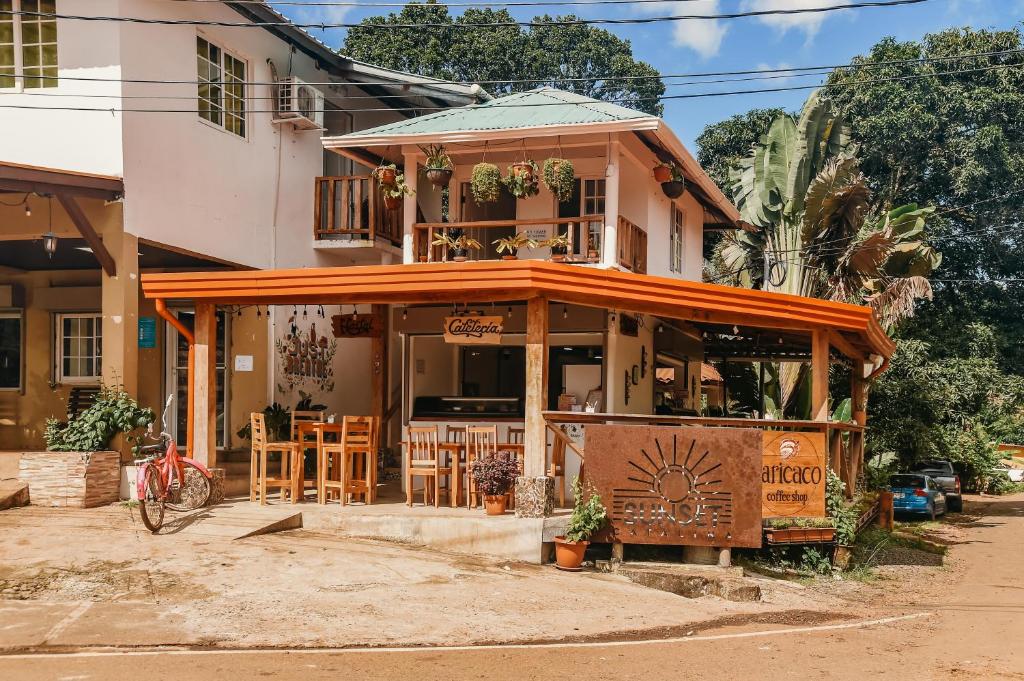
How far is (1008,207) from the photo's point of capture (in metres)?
35.6

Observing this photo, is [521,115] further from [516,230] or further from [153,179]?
[153,179]

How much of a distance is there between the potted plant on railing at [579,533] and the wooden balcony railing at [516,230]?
16.1 feet

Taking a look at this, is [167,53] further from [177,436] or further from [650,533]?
[650,533]

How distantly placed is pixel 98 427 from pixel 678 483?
7.42 m

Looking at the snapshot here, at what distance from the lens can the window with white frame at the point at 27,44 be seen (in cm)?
1442

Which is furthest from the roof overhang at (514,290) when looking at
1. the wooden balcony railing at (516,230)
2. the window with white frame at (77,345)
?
the window with white frame at (77,345)

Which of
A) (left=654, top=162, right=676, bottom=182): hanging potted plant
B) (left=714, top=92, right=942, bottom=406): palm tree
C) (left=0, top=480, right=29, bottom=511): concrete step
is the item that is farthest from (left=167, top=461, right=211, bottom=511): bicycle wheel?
(left=714, top=92, right=942, bottom=406): palm tree

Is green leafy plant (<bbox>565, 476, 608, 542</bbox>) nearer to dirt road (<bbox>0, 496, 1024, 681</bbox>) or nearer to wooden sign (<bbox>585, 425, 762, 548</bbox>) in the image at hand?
wooden sign (<bbox>585, 425, 762, 548</bbox>)

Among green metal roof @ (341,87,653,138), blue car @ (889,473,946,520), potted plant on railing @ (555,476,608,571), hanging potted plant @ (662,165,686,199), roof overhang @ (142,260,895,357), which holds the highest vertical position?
green metal roof @ (341,87,653,138)

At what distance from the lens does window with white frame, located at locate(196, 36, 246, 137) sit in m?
16.0

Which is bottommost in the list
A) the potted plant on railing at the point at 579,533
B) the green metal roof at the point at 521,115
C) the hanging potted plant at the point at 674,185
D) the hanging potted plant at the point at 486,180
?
the potted plant on railing at the point at 579,533

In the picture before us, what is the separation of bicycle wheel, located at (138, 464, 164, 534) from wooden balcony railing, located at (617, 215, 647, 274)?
7370mm

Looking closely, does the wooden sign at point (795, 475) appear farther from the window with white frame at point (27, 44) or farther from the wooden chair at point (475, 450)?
the window with white frame at point (27, 44)

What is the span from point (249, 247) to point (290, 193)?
5.41 feet
